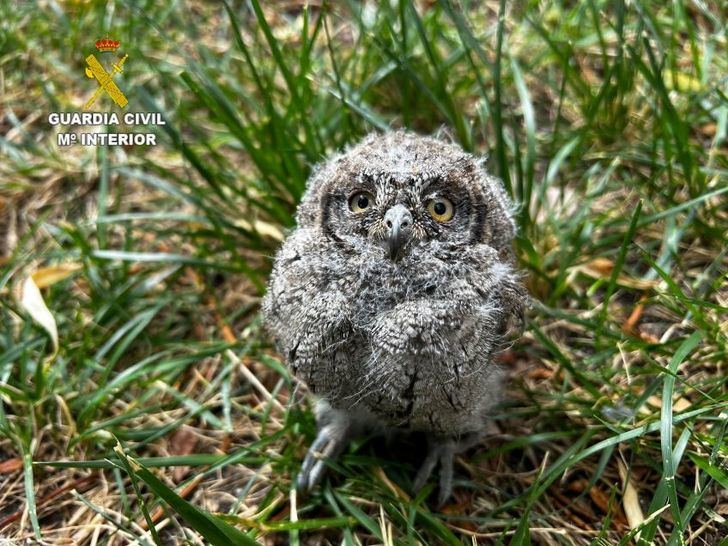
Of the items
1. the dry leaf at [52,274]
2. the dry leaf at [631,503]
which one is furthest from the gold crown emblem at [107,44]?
the dry leaf at [631,503]

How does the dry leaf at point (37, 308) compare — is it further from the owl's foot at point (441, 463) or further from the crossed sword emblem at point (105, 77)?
the owl's foot at point (441, 463)

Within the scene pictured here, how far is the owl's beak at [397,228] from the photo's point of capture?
77.5 inches

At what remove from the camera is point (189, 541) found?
2.34 m

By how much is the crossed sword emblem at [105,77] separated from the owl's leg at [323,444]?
207cm

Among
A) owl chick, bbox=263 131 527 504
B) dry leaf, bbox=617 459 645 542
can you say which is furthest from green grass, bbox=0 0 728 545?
owl chick, bbox=263 131 527 504

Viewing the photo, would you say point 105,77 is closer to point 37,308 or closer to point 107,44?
point 107,44

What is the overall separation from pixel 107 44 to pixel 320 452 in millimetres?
2537

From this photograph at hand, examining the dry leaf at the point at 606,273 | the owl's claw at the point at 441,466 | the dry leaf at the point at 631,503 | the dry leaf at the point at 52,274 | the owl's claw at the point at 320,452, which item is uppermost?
the dry leaf at the point at 52,274

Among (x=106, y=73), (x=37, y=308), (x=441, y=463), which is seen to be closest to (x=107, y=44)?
(x=106, y=73)

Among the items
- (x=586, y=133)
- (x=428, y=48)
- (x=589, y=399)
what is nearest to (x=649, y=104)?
(x=586, y=133)

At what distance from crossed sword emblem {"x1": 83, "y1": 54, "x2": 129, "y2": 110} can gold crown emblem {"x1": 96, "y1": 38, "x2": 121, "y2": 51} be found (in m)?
0.07

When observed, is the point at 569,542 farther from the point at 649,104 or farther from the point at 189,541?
the point at 649,104

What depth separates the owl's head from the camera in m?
2.06

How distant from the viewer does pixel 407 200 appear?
6.76 feet
